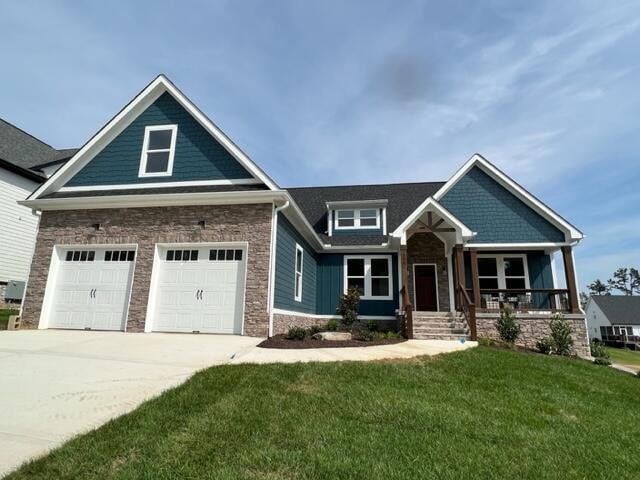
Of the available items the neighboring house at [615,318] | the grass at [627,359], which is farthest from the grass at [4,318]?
the neighboring house at [615,318]

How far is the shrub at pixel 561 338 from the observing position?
11.2m

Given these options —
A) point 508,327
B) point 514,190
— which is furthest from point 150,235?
point 514,190

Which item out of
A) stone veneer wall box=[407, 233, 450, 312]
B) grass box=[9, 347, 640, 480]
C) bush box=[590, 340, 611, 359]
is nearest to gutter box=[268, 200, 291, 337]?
grass box=[9, 347, 640, 480]

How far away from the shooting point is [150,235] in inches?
439

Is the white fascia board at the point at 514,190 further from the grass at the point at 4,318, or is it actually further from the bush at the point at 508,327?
the grass at the point at 4,318

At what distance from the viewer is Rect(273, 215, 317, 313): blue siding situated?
36.7 feet

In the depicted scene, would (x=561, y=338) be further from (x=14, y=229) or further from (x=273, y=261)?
Result: (x=14, y=229)

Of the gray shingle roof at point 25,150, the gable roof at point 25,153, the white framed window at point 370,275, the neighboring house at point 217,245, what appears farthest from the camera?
the gray shingle roof at point 25,150

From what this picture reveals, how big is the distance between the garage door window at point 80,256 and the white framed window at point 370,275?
9359mm

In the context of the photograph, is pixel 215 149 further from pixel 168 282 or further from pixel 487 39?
pixel 487 39

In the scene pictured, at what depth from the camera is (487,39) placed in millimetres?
9336

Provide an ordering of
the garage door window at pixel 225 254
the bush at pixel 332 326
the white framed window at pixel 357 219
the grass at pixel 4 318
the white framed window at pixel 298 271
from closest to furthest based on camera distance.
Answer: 1. the garage door window at pixel 225 254
2. the grass at pixel 4 318
3. the white framed window at pixel 298 271
4. the bush at pixel 332 326
5. the white framed window at pixel 357 219

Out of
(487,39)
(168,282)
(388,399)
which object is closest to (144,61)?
(168,282)

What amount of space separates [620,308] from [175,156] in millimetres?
60464
